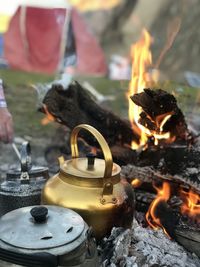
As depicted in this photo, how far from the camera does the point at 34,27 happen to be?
1222 centimetres

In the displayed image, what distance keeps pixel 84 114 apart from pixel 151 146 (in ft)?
2.31

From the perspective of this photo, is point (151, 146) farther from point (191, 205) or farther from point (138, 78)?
point (138, 78)

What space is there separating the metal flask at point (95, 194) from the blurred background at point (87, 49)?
44.5 inches

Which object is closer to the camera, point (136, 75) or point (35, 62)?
point (136, 75)

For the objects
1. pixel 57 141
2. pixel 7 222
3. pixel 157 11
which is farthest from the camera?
pixel 157 11

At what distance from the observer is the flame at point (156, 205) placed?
2.82 metres

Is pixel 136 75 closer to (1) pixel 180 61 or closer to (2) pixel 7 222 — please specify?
(2) pixel 7 222

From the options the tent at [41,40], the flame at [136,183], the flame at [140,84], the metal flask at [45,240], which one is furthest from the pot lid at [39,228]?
the tent at [41,40]

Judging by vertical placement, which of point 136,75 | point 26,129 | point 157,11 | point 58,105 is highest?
point 157,11

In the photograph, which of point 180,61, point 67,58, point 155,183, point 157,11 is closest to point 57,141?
point 155,183

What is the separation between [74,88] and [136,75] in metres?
0.53

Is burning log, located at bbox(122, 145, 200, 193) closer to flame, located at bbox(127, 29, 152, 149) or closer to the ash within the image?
flame, located at bbox(127, 29, 152, 149)

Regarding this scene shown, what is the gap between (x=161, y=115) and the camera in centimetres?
287

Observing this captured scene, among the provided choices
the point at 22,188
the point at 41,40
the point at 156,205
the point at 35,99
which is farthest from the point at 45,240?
the point at 41,40
